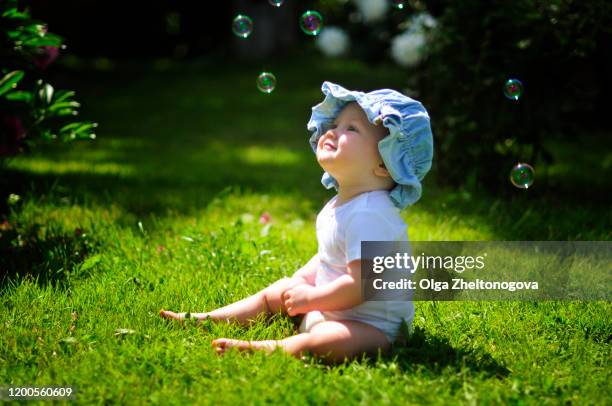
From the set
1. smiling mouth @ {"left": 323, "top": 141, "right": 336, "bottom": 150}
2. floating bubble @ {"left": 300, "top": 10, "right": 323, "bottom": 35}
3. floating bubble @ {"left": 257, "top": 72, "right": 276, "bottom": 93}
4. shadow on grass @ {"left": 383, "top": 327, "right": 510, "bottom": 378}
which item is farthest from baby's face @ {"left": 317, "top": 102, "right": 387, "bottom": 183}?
floating bubble @ {"left": 300, "top": 10, "right": 323, "bottom": 35}

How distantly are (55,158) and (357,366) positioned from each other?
14.6 ft

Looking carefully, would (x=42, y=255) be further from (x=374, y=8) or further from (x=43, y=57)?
(x=374, y=8)

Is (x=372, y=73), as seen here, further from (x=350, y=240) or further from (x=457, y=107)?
(x=350, y=240)

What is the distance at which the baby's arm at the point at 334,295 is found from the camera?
2443 millimetres

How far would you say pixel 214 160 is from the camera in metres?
6.43

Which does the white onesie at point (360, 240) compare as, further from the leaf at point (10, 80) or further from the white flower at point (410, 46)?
the white flower at point (410, 46)

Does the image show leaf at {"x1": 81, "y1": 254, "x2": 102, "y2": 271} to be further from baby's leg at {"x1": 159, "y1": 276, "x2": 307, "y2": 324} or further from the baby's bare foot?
the baby's bare foot

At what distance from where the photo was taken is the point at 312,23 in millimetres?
3607

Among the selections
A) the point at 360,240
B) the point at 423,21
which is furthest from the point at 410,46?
the point at 360,240

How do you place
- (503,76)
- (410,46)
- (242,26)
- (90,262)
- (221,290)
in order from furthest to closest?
(410,46), (503,76), (242,26), (90,262), (221,290)

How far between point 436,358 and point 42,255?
6.90 ft

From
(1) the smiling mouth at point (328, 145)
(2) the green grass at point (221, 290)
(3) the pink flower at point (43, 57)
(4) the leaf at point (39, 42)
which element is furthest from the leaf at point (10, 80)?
(1) the smiling mouth at point (328, 145)

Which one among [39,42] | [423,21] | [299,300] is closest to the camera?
[299,300]

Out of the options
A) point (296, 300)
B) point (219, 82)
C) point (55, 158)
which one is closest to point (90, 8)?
point (219, 82)
